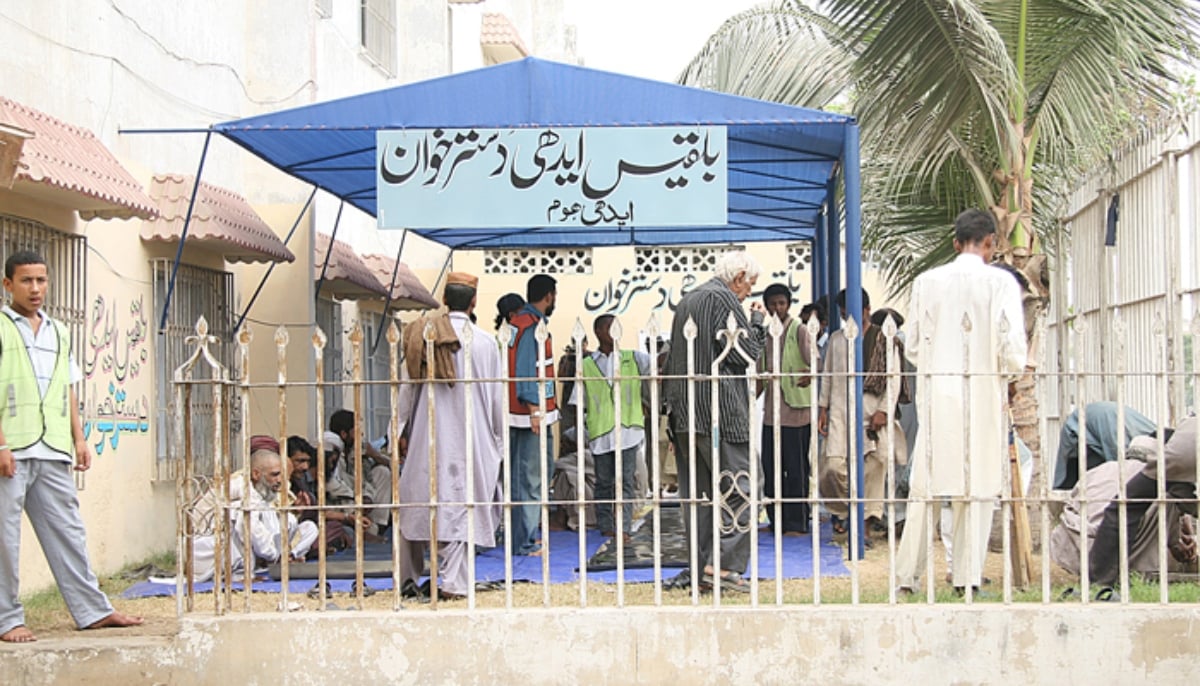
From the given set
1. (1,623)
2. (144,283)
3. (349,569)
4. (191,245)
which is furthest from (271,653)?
(191,245)

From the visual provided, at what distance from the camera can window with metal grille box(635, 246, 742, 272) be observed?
617 inches

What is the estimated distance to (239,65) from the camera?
11656mm

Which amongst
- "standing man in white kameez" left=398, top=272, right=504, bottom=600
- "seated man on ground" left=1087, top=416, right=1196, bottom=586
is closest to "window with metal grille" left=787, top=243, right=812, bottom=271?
"standing man in white kameez" left=398, top=272, right=504, bottom=600

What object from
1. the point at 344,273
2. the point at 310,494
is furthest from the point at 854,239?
the point at 344,273

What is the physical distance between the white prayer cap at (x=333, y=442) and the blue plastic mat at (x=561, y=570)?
1.53 metres

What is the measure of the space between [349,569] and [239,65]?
5178mm

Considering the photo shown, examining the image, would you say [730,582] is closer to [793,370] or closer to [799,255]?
[793,370]

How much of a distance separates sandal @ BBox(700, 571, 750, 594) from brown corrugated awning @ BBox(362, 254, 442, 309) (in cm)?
789

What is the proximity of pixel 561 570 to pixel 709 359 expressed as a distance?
1963 millimetres

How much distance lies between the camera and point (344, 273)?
12711mm

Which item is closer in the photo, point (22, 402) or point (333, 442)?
point (22, 402)

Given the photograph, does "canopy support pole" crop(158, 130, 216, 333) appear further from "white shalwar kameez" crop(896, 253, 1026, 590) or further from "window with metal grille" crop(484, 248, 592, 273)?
"window with metal grille" crop(484, 248, 592, 273)

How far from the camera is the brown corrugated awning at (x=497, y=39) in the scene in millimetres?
22531

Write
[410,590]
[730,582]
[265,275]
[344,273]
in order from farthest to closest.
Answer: [344,273], [265,275], [410,590], [730,582]
